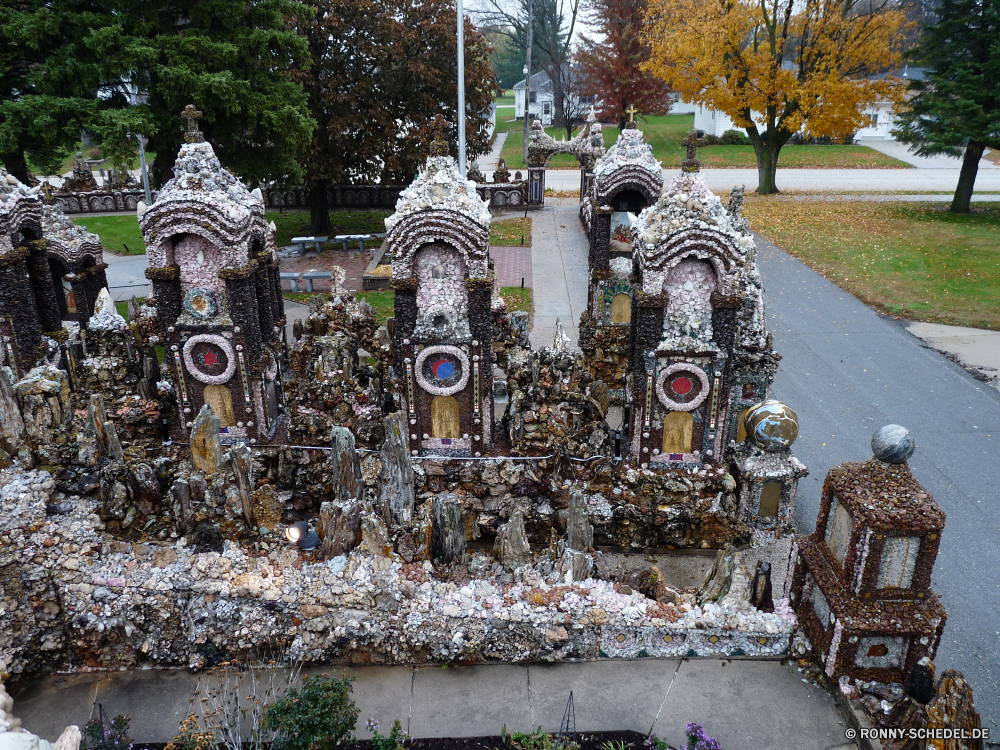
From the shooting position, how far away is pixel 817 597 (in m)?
7.48

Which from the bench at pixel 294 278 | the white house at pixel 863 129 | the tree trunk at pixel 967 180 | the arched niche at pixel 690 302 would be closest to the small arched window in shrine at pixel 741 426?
the arched niche at pixel 690 302

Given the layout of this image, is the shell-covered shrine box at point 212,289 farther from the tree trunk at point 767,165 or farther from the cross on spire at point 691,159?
the tree trunk at point 767,165

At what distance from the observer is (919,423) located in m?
13.7

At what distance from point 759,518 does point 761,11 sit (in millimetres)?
30187

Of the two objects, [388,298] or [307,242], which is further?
[307,242]

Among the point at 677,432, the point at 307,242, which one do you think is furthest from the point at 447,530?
the point at 307,242

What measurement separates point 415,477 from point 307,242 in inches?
686

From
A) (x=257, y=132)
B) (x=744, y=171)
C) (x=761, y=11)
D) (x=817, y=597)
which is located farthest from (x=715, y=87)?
(x=817, y=597)

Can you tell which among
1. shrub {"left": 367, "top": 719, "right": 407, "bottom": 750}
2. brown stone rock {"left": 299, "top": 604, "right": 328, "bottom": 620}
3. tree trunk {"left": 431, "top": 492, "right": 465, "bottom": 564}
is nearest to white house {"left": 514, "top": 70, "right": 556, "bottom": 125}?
tree trunk {"left": 431, "top": 492, "right": 465, "bottom": 564}

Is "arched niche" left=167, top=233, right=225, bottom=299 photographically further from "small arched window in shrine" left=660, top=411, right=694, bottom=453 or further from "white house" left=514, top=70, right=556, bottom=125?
"white house" left=514, top=70, right=556, bottom=125

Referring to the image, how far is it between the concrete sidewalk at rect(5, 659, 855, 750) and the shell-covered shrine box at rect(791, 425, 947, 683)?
67 centimetres

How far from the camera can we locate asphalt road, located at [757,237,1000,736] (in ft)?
29.0

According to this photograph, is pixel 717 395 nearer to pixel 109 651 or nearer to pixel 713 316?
pixel 713 316

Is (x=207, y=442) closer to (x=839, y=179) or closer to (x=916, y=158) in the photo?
(x=839, y=179)
